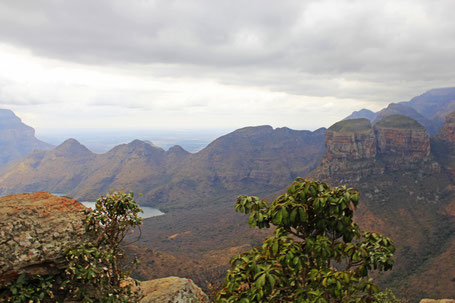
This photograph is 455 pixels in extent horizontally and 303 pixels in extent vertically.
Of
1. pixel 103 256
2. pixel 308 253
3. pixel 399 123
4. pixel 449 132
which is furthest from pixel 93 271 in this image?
pixel 449 132

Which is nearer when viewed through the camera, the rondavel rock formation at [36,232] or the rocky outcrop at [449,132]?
the rondavel rock formation at [36,232]

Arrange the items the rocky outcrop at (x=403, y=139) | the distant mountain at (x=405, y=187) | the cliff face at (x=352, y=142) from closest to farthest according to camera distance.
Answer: the distant mountain at (x=405, y=187)
the rocky outcrop at (x=403, y=139)
the cliff face at (x=352, y=142)

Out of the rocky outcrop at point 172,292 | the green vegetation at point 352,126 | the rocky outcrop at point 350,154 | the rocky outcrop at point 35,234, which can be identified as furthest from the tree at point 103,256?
the green vegetation at point 352,126

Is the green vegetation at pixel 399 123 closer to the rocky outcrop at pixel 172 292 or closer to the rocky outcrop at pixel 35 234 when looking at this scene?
the rocky outcrop at pixel 172 292

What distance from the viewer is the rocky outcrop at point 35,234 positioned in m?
9.98

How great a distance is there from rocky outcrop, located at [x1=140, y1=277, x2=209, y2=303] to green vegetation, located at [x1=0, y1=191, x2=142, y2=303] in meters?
2.20

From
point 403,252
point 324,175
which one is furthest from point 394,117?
point 403,252

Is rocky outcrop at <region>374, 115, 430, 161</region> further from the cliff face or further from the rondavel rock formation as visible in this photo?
the rondavel rock formation

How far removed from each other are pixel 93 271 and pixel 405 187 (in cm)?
12803

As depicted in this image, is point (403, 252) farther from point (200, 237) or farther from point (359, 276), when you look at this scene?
point (359, 276)

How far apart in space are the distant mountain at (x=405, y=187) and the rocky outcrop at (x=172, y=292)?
202ft

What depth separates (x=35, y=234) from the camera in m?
10.8

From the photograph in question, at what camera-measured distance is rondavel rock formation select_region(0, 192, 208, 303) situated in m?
9.99

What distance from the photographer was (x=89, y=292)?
11.1 m
